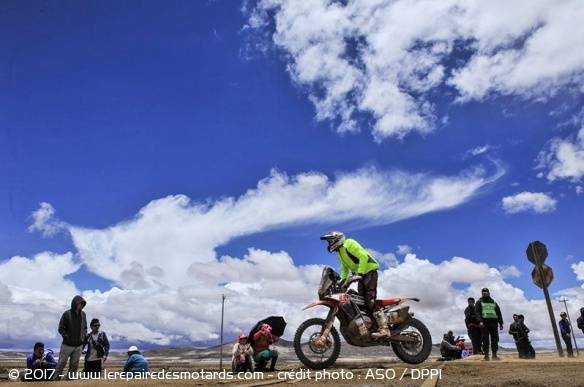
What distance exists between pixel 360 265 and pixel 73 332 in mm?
6946

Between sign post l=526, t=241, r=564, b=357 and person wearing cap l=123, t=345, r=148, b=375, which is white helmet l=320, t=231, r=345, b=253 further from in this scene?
sign post l=526, t=241, r=564, b=357

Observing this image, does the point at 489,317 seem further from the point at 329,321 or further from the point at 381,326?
the point at 329,321

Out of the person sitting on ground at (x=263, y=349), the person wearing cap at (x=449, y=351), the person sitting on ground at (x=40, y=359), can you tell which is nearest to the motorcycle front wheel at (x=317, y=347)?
the person sitting on ground at (x=263, y=349)

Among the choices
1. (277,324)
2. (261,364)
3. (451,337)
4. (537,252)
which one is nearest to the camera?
(261,364)

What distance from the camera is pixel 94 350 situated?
11.7 metres

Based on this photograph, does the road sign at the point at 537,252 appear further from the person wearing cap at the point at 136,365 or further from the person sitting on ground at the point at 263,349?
the person wearing cap at the point at 136,365

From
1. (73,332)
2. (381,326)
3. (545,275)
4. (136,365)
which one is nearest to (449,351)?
(545,275)

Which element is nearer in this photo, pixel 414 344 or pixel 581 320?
pixel 414 344

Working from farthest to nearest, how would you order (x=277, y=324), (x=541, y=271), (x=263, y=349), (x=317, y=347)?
(x=277, y=324) < (x=541, y=271) < (x=263, y=349) < (x=317, y=347)

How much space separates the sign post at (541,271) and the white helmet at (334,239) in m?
7.19

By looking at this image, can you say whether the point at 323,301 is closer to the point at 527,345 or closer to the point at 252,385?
the point at 252,385

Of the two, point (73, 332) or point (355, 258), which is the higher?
point (355, 258)

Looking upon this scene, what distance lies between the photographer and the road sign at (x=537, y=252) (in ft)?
42.4

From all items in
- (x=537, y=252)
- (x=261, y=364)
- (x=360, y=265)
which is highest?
(x=537, y=252)
